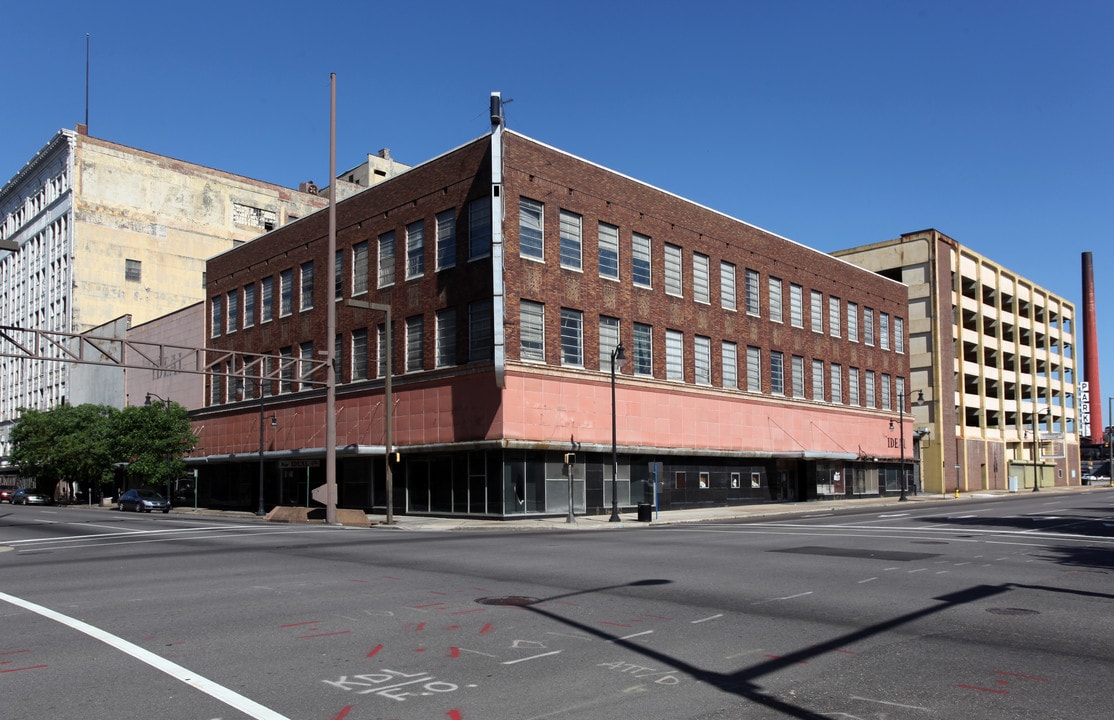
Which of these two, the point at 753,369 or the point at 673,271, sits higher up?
the point at 673,271

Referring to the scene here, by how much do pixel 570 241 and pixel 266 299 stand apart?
22743mm

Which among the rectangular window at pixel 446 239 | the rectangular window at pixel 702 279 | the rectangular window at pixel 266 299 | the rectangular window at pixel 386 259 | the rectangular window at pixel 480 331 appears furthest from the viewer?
the rectangular window at pixel 266 299

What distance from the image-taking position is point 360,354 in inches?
1909

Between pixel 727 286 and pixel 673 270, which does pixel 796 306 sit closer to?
pixel 727 286

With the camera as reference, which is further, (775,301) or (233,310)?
(233,310)

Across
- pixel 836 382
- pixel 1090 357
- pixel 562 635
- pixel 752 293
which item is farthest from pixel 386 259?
pixel 1090 357

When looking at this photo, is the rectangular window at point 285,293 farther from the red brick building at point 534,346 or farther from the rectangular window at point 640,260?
the rectangular window at point 640,260

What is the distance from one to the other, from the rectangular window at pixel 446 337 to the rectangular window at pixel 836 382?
29.6m

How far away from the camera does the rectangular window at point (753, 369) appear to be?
54156 mm

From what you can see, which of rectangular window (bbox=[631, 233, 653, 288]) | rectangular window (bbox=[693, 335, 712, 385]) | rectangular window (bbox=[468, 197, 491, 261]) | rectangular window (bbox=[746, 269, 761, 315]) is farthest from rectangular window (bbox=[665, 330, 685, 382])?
rectangular window (bbox=[468, 197, 491, 261])

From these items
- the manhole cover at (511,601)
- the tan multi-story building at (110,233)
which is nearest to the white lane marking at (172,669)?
the manhole cover at (511,601)

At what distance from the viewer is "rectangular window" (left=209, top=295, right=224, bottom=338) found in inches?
2421

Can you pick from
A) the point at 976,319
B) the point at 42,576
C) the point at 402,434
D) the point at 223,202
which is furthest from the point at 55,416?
the point at 976,319

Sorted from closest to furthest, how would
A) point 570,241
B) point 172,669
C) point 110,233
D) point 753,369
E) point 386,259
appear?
point 172,669
point 570,241
point 386,259
point 753,369
point 110,233
